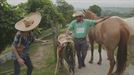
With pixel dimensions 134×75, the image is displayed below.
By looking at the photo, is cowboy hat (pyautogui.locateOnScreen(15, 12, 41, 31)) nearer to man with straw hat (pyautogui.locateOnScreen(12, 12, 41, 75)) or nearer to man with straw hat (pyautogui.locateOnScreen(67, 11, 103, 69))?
man with straw hat (pyautogui.locateOnScreen(12, 12, 41, 75))

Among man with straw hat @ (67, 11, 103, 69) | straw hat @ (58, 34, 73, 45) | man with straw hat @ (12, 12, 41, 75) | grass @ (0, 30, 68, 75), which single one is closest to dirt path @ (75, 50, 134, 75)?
man with straw hat @ (67, 11, 103, 69)

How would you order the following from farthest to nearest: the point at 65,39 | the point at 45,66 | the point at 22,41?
the point at 45,66
the point at 65,39
the point at 22,41

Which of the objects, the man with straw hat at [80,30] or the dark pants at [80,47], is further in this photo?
the dark pants at [80,47]

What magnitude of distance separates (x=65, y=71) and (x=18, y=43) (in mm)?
2494

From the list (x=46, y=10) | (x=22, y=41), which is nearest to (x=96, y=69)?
(x=22, y=41)

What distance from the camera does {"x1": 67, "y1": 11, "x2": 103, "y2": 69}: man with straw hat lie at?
383 inches

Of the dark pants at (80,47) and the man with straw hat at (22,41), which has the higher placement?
the man with straw hat at (22,41)

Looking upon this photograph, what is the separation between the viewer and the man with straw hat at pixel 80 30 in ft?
31.9

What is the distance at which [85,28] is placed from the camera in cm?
973

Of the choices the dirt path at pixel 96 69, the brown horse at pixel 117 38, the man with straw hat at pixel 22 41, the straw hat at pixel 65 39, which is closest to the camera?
the man with straw hat at pixel 22 41

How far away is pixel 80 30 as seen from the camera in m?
9.82

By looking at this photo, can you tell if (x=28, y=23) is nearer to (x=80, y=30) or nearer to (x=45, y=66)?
(x=80, y=30)

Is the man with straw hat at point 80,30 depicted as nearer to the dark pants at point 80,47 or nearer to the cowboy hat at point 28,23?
the dark pants at point 80,47

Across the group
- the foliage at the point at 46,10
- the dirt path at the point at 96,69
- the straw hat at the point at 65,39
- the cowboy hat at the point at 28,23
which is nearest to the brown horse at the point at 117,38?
the dirt path at the point at 96,69
